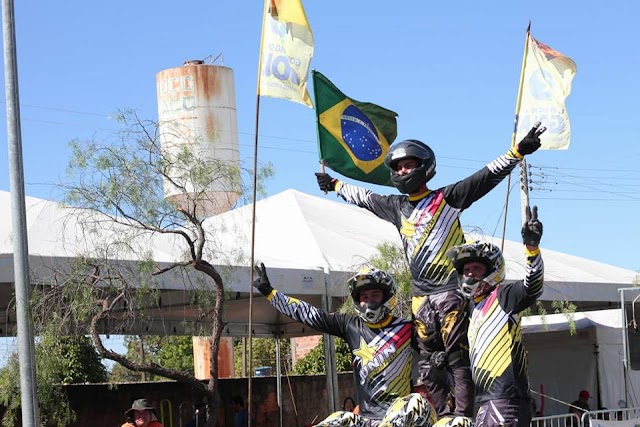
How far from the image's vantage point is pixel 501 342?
6.23 metres

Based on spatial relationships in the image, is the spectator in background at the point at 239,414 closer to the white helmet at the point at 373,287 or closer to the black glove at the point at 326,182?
the black glove at the point at 326,182

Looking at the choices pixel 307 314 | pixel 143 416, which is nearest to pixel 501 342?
pixel 307 314

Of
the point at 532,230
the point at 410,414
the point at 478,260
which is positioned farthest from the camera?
the point at 478,260

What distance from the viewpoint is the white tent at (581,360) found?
1577 cm

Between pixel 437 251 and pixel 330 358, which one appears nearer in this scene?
pixel 437 251

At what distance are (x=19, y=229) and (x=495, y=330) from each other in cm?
570

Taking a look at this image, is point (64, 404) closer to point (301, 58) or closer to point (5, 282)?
point (5, 282)

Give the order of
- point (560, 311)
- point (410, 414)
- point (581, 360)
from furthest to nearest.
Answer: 1. point (560, 311)
2. point (581, 360)
3. point (410, 414)

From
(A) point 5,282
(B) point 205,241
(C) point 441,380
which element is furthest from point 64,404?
(C) point 441,380

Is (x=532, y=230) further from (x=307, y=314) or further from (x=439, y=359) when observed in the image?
(x=307, y=314)

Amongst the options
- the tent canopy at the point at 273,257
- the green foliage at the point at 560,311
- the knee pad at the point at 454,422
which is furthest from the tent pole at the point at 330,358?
the knee pad at the point at 454,422

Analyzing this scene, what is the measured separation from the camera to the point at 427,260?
6.92 metres

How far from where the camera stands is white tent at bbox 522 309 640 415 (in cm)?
1577

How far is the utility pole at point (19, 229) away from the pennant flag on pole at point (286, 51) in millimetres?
2341
